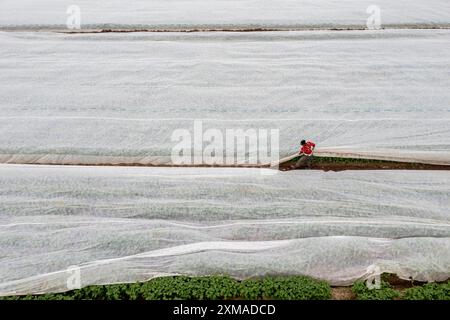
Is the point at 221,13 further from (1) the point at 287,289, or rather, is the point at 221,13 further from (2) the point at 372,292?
A: (2) the point at 372,292

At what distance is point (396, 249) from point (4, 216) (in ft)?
16.0

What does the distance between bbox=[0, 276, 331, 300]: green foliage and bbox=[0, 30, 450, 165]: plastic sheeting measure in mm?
2057

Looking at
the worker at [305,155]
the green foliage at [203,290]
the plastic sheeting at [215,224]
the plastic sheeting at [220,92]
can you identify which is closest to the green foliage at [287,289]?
the green foliage at [203,290]

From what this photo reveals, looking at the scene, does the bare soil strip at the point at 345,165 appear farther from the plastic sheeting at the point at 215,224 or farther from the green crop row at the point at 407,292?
the green crop row at the point at 407,292

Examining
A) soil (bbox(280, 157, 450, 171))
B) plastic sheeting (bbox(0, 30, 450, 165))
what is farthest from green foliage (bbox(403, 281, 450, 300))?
plastic sheeting (bbox(0, 30, 450, 165))

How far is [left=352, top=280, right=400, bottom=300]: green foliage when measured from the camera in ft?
14.8

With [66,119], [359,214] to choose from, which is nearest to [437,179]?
[359,214]

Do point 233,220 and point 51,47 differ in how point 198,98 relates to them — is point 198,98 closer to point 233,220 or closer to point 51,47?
point 233,220

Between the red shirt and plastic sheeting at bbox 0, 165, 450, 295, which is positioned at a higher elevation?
the red shirt

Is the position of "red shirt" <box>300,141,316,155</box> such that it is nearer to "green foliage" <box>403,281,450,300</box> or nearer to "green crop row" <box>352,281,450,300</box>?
"green crop row" <box>352,281,450,300</box>

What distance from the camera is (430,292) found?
14.8 feet

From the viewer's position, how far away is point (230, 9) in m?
10.1

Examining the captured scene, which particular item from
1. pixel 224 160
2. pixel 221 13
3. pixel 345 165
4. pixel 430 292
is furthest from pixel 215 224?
pixel 221 13

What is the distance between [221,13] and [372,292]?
767 cm
